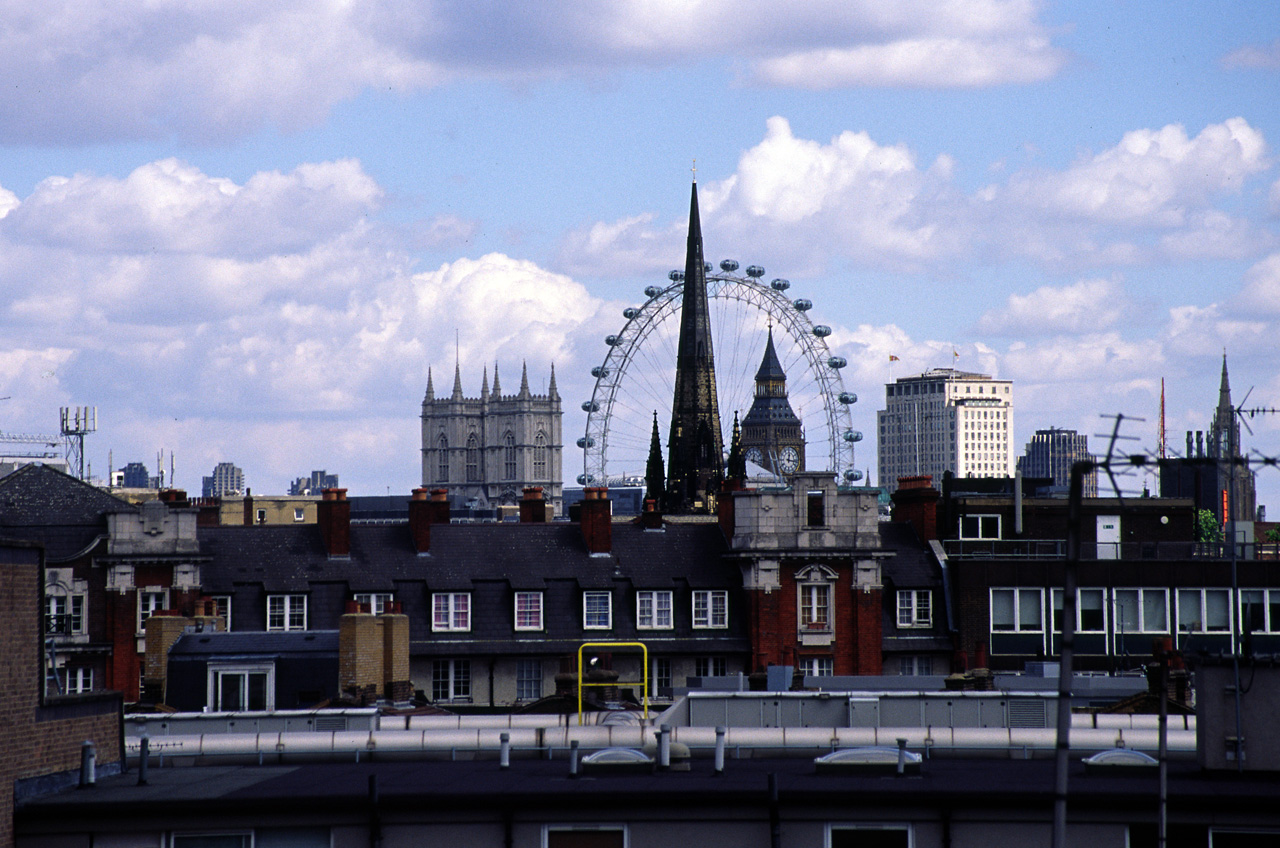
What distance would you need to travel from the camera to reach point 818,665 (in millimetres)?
66875

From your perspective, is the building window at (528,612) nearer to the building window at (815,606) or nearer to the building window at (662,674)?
the building window at (662,674)

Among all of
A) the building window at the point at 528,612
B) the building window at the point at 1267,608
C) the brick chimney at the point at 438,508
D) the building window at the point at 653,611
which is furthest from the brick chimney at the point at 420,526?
the building window at the point at 1267,608

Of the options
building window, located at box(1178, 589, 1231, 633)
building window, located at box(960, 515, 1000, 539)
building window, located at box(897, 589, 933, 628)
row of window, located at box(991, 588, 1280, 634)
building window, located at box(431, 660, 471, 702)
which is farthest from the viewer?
building window, located at box(960, 515, 1000, 539)

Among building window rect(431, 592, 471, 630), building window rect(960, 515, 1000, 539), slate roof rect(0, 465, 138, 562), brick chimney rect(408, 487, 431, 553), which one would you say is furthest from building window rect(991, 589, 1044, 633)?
slate roof rect(0, 465, 138, 562)

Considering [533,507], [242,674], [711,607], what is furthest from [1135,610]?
[242,674]

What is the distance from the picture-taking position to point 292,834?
23.6 meters

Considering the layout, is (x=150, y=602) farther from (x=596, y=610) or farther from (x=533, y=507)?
(x=533, y=507)

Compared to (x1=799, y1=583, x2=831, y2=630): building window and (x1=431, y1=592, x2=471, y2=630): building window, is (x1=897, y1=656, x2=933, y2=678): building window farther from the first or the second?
(x1=431, y1=592, x2=471, y2=630): building window

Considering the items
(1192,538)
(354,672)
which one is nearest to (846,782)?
(354,672)

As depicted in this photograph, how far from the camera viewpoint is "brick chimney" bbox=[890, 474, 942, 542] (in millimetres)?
72812

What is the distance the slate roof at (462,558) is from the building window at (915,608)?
6482 mm

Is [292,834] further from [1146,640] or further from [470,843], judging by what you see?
[1146,640]

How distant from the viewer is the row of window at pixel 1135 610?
215ft

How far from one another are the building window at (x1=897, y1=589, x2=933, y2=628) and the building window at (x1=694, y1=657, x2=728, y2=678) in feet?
23.0
